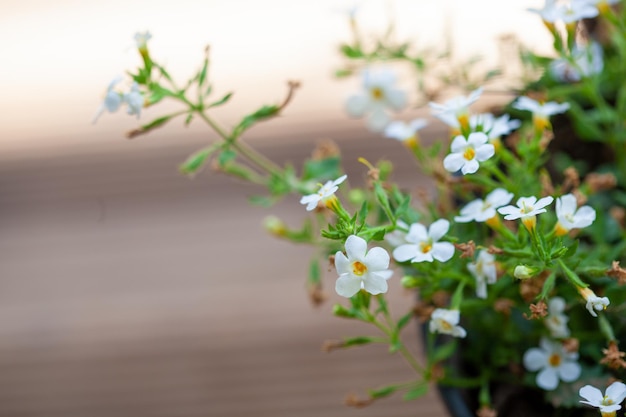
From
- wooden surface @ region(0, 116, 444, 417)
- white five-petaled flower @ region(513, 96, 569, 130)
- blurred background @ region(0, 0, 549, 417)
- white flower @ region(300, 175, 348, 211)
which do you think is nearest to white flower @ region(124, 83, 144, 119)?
white flower @ region(300, 175, 348, 211)

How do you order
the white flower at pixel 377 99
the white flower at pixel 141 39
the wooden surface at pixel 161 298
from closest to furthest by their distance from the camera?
the white flower at pixel 141 39
the white flower at pixel 377 99
the wooden surface at pixel 161 298

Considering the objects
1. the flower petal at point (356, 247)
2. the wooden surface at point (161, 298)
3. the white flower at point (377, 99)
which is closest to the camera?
the flower petal at point (356, 247)

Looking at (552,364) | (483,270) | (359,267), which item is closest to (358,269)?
(359,267)

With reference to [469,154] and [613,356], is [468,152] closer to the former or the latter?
[469,154]

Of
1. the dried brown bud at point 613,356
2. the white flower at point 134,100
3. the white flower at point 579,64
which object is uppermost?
the white flower at point 134,100

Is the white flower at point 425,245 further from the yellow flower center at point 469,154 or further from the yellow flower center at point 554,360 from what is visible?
the yellow flower center at point 554,360

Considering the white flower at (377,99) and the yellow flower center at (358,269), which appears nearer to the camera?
the yellow flower center at (358,269)

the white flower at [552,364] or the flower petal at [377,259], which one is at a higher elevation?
the flower petal at [377,259]

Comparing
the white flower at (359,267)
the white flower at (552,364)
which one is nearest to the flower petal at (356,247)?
the white flower at (359,267)
